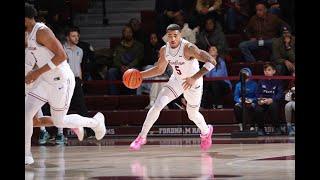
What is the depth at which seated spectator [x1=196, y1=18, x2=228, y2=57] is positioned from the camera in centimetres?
1598

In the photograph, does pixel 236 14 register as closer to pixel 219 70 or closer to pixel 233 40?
pixel 233 40

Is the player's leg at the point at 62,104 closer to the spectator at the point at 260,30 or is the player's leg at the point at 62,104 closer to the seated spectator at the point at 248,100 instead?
the seated spectator at the point at 248,100

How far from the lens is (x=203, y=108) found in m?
15.5

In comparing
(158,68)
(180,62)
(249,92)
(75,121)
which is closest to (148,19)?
(249,92)

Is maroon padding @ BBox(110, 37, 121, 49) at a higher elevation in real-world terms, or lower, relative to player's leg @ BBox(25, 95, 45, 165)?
higher

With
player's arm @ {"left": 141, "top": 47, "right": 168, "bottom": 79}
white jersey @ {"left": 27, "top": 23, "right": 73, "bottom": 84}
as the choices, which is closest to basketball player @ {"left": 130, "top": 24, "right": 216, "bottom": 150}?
player's arm @ {"left": 141, "top": 47, "right": 168, "bottom": 79}

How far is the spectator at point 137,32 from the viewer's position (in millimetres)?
16797

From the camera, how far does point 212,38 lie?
16016mm

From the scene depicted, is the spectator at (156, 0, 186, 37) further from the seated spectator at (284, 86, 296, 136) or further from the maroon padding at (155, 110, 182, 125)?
the seated spectator at (284, 86, 296, 136)

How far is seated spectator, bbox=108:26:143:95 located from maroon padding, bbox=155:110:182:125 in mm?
1500

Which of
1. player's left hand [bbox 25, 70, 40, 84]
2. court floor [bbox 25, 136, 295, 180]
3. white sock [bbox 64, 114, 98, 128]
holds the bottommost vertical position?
court floor [bbox 25, 136, 295, 180]

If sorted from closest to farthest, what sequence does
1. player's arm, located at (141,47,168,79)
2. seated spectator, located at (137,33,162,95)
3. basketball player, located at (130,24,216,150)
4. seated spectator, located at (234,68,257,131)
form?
1. basketball player, located at (130,24,216,150)
2. player's arm, located at (141,47,168,79)
3. seated spectator, located at (234,68,257,131)
4. seated spectator, located at (137,33,162,95)

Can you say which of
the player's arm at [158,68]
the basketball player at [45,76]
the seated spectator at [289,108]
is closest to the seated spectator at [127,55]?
the seated spectator at [289,108]
